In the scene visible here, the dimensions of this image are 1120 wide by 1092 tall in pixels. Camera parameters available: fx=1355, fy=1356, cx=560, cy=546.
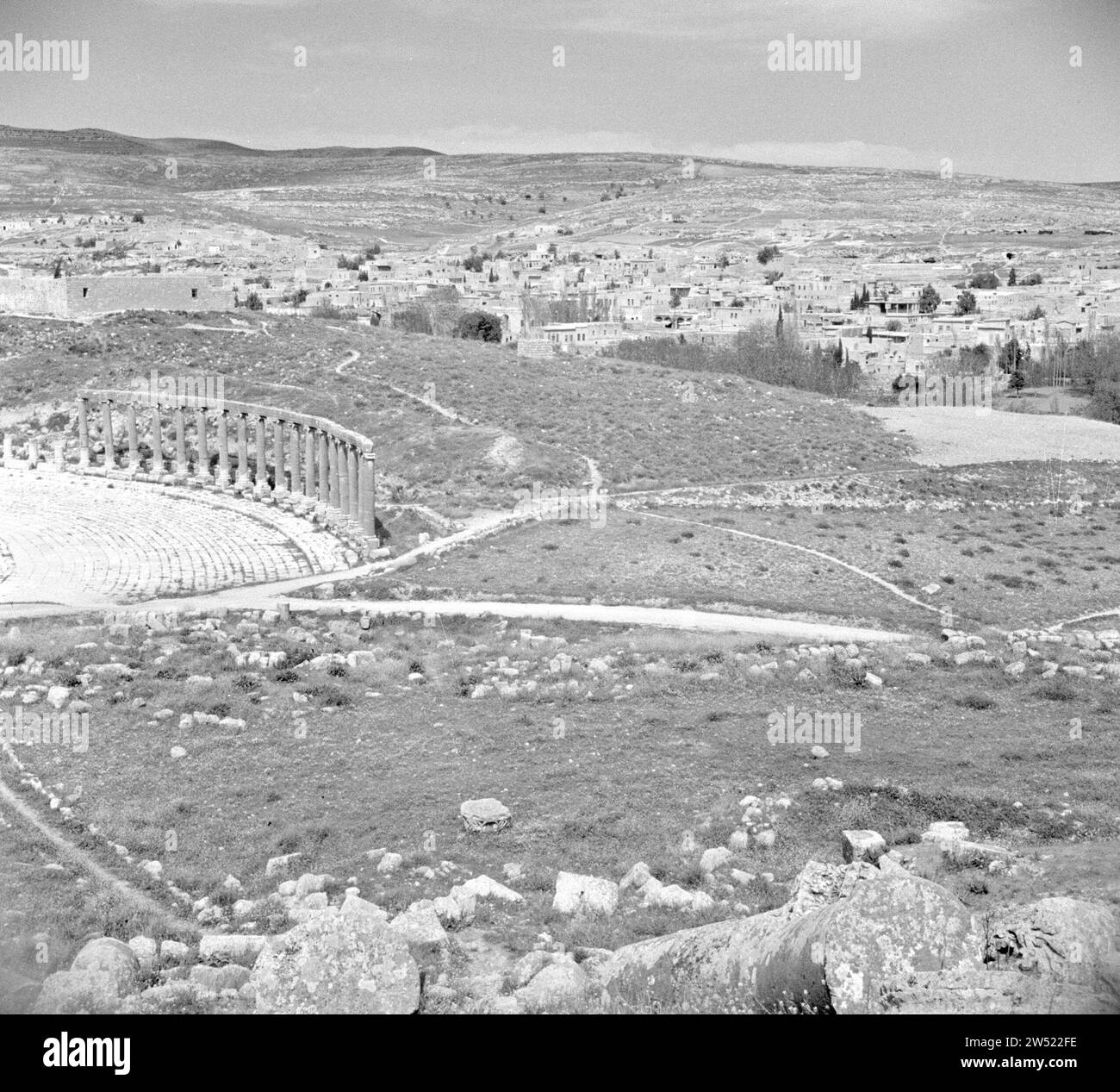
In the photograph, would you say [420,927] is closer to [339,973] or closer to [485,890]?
[485,890]

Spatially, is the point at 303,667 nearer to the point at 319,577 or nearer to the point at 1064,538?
the point at 319,577

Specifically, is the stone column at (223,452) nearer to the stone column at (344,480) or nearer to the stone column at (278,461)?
the stone column at (278,461)

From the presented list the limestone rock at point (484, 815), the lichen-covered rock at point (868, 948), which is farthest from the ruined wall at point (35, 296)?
the lichen-covered rock at point (868, 948)

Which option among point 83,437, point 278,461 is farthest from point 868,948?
point 83,437

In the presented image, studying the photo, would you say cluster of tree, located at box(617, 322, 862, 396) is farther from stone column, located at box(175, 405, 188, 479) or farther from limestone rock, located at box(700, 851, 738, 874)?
limestone rock, located at box(700, 851, 738, 874)
